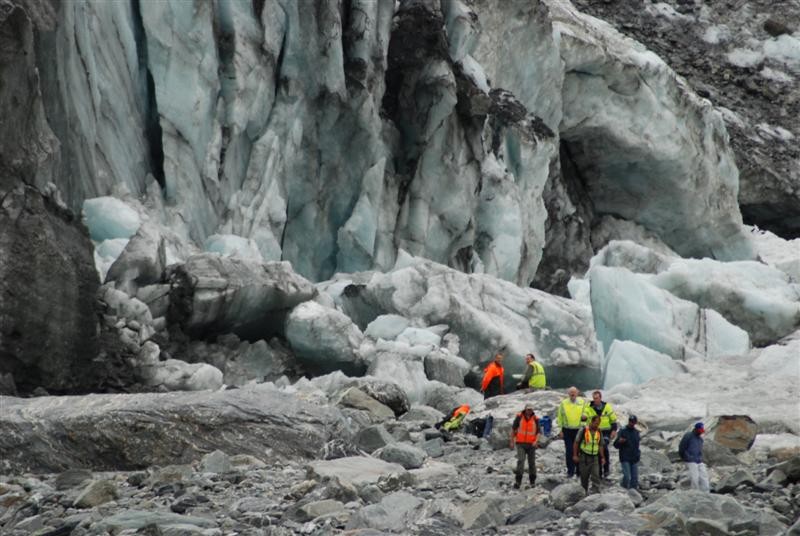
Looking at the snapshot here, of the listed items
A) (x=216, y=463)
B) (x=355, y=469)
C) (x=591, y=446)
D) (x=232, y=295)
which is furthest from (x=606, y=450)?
(x=232, y=295)

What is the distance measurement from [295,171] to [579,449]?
1620 cm

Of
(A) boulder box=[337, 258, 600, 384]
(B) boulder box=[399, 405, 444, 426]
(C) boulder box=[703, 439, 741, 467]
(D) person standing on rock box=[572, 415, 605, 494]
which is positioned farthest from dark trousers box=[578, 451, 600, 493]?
(A) boulder box=[337, 258, 600, 384]

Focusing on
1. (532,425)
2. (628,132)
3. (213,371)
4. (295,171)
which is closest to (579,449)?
(532,425)

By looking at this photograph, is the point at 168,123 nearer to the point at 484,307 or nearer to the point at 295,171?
the point at 295,171

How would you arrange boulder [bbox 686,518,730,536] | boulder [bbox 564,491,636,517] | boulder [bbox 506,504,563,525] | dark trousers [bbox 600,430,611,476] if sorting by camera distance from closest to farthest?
boulder [bbox 686,518,730,536]
boulder [bbox 506,504,563,525]
boulder [bbox 564,491,636,517]
dark trousers [bbox 600,430,611,476]

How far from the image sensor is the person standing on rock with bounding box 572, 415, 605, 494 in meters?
9.94

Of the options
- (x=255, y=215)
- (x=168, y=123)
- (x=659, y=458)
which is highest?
(x=168, y=123)

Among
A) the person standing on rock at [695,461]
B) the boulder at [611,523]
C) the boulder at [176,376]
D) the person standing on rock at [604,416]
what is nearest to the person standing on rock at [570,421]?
the person standing on rock at [604,416]

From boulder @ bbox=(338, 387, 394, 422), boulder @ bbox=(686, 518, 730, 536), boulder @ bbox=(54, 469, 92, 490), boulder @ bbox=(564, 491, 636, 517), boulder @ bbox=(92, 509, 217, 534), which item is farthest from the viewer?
boulder @ bbox=(338, 387, 394, 422)

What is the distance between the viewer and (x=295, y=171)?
25.0m

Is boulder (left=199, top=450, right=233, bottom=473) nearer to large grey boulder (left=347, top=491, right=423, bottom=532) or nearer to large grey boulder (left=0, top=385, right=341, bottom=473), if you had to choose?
large grey boulder (left=0, top=385, right=341, bottom=473)

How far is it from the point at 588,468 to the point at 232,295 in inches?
358

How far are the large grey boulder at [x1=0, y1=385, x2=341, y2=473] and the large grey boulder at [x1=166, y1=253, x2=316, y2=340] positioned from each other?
→ 547cm

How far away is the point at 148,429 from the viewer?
10.9 m
